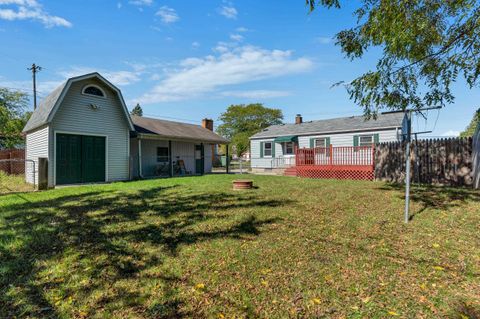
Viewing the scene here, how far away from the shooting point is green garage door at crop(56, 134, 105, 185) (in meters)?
11.7

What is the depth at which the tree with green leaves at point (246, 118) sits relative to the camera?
5272 cm

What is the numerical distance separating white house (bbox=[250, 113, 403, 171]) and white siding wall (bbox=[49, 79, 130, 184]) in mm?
9385

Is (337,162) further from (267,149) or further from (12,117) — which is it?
(12,117)

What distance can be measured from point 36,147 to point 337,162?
14.5m

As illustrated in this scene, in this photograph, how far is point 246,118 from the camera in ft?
174

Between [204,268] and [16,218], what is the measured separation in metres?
4.68

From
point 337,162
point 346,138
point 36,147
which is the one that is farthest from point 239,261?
point 346,138

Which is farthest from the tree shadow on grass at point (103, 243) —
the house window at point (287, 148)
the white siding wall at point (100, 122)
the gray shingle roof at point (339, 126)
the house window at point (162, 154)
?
the house window at point (287, 148)

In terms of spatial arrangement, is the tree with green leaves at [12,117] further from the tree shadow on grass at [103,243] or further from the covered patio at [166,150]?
the tree shadow on grass at [103,243]

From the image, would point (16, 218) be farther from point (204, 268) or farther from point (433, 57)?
point (433, 57)

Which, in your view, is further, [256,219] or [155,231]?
[256,219]

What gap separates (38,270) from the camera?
3545 millimetres

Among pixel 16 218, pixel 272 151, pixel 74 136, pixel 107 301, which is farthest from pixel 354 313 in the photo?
pixel 272 151

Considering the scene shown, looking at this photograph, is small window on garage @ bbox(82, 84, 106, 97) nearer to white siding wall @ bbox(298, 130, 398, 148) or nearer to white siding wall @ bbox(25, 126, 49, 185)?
white siding wall @ bbox(25, 126, 49, 185)
